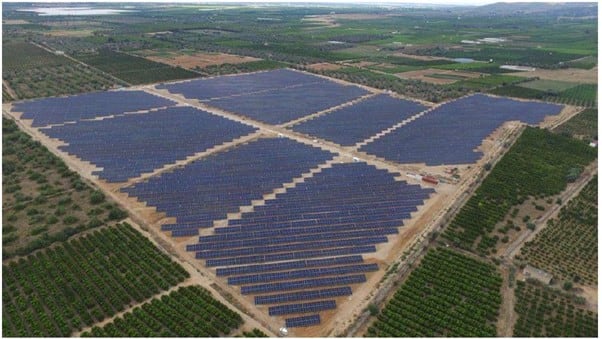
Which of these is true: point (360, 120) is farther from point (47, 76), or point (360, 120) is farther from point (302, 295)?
point (47, 76)

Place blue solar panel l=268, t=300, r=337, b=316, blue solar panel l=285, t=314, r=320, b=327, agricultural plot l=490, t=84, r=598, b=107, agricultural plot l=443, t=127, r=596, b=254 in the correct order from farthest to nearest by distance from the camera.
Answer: agricultural plot l=490, t=84, r=598, b=107, agricultural plot l=443, t=127, r=596, b=254, blue solar panel l=268, t=300, r=337, b=316, blue solar panel l=285, t=314, r=320, b=327

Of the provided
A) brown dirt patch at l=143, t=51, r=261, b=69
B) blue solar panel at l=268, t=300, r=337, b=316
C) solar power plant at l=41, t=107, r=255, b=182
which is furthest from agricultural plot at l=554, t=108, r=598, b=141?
brown dirt patch at l=143, t=51, r=261, b=69

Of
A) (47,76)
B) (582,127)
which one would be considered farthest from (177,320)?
(47,76)

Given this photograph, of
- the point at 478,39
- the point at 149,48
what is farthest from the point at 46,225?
the point at 478,39

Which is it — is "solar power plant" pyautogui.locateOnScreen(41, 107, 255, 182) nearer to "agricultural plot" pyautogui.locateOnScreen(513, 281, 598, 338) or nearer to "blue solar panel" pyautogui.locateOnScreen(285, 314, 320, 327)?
"blue solar panel" pyautogui.locateOnScreen(285, 314, 320, 327)

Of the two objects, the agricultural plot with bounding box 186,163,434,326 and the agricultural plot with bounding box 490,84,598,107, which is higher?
the agricultural plot with bounding box 490,84,598,107

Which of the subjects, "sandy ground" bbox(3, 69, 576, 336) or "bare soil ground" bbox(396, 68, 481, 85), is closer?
"sandy ground" bbox(3, 69, 576, 336)

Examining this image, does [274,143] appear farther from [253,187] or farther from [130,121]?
[130,121]
